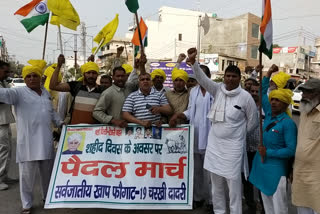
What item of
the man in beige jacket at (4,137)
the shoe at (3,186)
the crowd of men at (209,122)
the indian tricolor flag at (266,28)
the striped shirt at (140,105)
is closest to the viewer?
the crowd of men at (209,122)

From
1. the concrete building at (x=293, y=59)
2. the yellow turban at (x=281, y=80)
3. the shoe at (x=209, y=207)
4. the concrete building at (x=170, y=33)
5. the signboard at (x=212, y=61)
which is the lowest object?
the shoe at (x=209, y=207)

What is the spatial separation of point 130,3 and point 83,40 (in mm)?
47992

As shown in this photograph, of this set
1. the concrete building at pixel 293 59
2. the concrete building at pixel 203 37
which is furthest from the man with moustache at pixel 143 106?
the concrete building at pixel 293 59

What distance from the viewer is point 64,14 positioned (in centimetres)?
451

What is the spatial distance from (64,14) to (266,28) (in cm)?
328

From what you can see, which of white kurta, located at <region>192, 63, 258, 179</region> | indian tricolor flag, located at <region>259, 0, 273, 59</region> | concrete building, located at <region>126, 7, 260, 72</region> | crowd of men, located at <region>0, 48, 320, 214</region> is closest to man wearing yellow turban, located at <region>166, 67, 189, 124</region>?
crowd of men, located at <region>0, 48, 320, 214</region>

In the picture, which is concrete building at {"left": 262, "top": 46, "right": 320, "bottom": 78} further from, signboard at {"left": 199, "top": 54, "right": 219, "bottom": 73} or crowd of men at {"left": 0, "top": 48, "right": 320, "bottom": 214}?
crowd of men at {"left": 0, "top": 48, "right": 320, "bottom": 214}

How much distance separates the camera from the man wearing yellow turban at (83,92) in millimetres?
3697

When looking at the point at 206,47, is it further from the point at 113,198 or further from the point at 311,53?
the point at 113,198

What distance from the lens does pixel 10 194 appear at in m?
4.14

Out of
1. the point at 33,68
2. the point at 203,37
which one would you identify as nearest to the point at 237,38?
the point at 203,37

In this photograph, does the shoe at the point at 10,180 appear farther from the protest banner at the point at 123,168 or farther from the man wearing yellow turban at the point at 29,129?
the protest banner at the point at 123,168

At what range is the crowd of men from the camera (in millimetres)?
2572

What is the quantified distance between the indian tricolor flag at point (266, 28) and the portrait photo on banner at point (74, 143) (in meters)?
2.44
